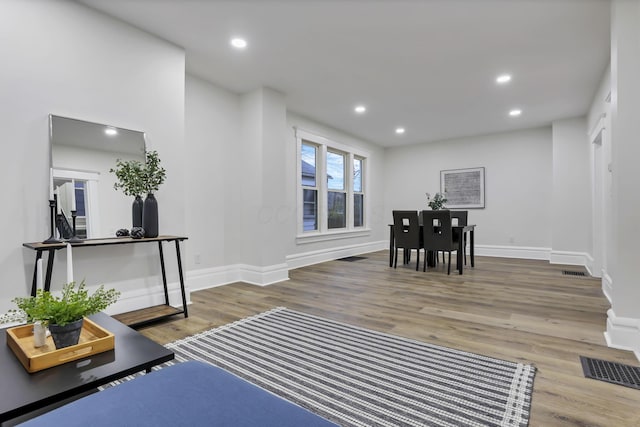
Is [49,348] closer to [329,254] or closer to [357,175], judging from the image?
[329,254]

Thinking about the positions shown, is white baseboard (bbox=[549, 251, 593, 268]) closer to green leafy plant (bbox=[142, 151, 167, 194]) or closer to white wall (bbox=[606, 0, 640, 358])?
white wall (bbox=[606, 0, 640, 358])

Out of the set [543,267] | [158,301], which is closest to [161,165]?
[158,301]

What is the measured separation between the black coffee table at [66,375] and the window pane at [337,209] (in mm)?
5191

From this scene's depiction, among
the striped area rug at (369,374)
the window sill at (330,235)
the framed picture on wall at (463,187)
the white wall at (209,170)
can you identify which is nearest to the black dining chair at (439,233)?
the window sill at (330,235)

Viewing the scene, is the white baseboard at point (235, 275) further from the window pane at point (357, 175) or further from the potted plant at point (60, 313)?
the window pane at point (357, 175)

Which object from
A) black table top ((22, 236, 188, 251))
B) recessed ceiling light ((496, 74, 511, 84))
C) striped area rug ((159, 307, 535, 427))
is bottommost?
striped area rug ((159, 307, 535, 427))

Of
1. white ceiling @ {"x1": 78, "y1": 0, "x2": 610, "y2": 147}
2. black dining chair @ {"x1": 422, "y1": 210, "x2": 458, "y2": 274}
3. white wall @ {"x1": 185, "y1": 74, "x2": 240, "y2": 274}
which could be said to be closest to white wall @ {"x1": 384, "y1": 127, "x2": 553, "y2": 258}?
white ceiling @ {"x1": 78, "y1": 0, "x2": 610, "y2": 147}

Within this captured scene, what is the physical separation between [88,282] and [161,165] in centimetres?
119

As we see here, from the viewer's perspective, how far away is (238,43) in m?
3.13

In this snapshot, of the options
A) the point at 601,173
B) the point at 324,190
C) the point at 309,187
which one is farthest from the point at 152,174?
the point at 601,173

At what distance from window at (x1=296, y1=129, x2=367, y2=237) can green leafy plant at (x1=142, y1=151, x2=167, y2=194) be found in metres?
2.79

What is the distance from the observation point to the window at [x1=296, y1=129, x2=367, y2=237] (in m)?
5.75

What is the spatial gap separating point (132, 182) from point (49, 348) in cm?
180

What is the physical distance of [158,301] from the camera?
3.08m
